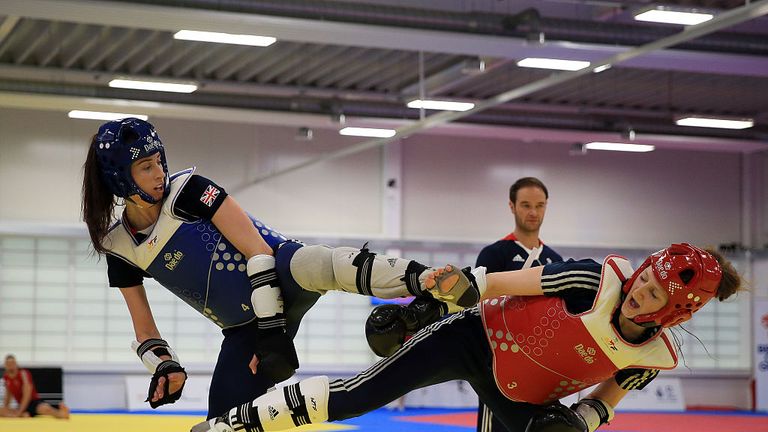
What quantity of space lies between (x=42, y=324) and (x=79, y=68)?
5977 mm

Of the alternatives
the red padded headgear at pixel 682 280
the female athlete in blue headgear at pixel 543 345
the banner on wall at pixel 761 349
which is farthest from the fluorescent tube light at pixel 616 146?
the red padded headgear at pixel 682 280

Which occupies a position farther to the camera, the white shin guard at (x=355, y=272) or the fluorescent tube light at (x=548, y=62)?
the fluorescent tube light at (x=548, y=62)

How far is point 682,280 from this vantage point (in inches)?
171

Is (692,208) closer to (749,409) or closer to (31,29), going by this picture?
(749,409)

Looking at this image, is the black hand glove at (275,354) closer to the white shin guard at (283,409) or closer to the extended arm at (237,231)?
the white shin guard at (283,409)

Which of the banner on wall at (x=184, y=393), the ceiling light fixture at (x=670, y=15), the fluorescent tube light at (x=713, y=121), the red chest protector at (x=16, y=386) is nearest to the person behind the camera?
the ceiling light fixture at (x=670, y=15)

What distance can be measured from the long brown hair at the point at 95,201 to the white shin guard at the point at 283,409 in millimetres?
1080

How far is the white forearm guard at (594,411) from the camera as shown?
501cm

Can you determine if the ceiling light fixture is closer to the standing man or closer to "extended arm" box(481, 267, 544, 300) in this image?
the standing man

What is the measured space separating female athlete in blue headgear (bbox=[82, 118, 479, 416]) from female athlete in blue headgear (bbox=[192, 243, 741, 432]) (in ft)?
0.88

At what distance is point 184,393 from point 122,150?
17.3m

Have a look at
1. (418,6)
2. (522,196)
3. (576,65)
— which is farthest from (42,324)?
(522,196)

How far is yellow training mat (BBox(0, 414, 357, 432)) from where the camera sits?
1458 centimetres

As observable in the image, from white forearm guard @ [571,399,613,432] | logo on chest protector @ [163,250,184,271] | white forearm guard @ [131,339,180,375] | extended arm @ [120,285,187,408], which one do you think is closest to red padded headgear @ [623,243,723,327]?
white forearm guard @ [571,399,613,432]
